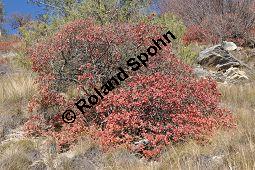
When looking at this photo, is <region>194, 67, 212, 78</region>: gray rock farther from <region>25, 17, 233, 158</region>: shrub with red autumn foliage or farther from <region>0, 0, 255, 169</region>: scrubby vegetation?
<region>25, 17, 233, 158</region>: shrub with red autumn foliage

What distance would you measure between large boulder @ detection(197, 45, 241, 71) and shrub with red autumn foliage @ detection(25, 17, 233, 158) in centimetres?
449

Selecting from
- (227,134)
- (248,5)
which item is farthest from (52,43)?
(248,5)

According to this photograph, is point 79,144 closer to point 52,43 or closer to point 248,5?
point 52,43

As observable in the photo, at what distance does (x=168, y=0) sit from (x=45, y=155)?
21073 mm

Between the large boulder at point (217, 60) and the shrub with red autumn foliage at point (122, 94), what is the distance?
449 centimetres

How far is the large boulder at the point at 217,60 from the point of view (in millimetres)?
14180

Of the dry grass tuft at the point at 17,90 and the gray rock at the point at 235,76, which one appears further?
the gray rock at the point at 235,76

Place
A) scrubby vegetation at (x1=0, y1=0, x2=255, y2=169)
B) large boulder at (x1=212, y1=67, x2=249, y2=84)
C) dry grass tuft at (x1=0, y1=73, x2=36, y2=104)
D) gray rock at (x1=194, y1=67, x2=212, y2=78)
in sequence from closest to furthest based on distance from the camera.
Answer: scrubby vegetation at (x1=0, y1=0, x2=255, y2=169), dry grass tuft at (x1=0, y1=73, x2=36, y2=104), large boulder at (x1=212, y1=67, x2=249, y2=84), gray rock at (x1=194, y1=67, x2=212, y2=78)

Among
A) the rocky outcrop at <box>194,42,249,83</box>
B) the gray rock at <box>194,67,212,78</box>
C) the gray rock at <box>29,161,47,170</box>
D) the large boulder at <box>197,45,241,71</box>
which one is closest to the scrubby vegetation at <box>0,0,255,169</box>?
the gray rock at <box>29,161,47,170</box>

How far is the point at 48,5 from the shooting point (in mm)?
15000

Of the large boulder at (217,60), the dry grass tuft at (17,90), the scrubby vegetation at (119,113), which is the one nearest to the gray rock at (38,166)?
the scrubby vegetation at (119,113)

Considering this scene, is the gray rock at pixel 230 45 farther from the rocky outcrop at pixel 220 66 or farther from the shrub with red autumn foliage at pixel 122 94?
the shrub with red autumn foliage at pixel 122 94

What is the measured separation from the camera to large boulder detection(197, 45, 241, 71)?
14.2 meters

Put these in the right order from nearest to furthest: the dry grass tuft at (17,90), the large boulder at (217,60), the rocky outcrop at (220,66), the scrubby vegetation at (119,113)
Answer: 1. the scrubby vegetation at (119,113)
2. the dry grass tuft at (17,90)
3. the rocky outcrop at (220,66)
4. the large boulder at (217,60)
